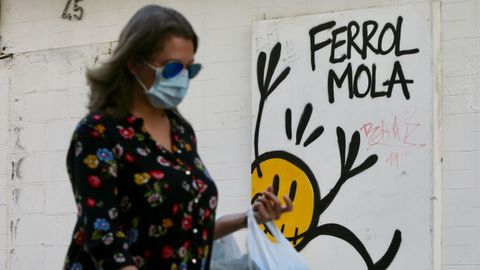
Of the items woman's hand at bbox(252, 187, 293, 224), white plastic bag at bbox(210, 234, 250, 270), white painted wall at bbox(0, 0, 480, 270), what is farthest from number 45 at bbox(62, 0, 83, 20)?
woman's hand at bbox(252, 187, 293, 224)

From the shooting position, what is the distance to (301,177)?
643cm

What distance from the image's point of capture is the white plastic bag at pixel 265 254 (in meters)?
3.12

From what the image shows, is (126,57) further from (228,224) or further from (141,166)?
(228,224)

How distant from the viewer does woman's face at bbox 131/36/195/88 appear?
9.02 feet

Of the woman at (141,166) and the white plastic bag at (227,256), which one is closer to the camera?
the woman at (141,166)

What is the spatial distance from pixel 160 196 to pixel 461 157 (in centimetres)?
384

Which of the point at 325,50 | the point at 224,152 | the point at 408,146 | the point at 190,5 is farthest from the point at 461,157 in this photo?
the point at 190,5

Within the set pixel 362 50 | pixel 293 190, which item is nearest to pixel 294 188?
pixel 293 190

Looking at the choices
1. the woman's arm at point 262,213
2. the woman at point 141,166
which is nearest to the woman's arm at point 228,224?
the woman's arm at point 262,213

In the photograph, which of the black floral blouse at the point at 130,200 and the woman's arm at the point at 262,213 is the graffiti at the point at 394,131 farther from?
the black floral blouse at the point at 130,200

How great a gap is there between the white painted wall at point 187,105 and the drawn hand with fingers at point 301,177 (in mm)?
202

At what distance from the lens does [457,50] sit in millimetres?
6082

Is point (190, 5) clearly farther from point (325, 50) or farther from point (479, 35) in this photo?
point (479, 35)

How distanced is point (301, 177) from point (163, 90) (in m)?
3.79
